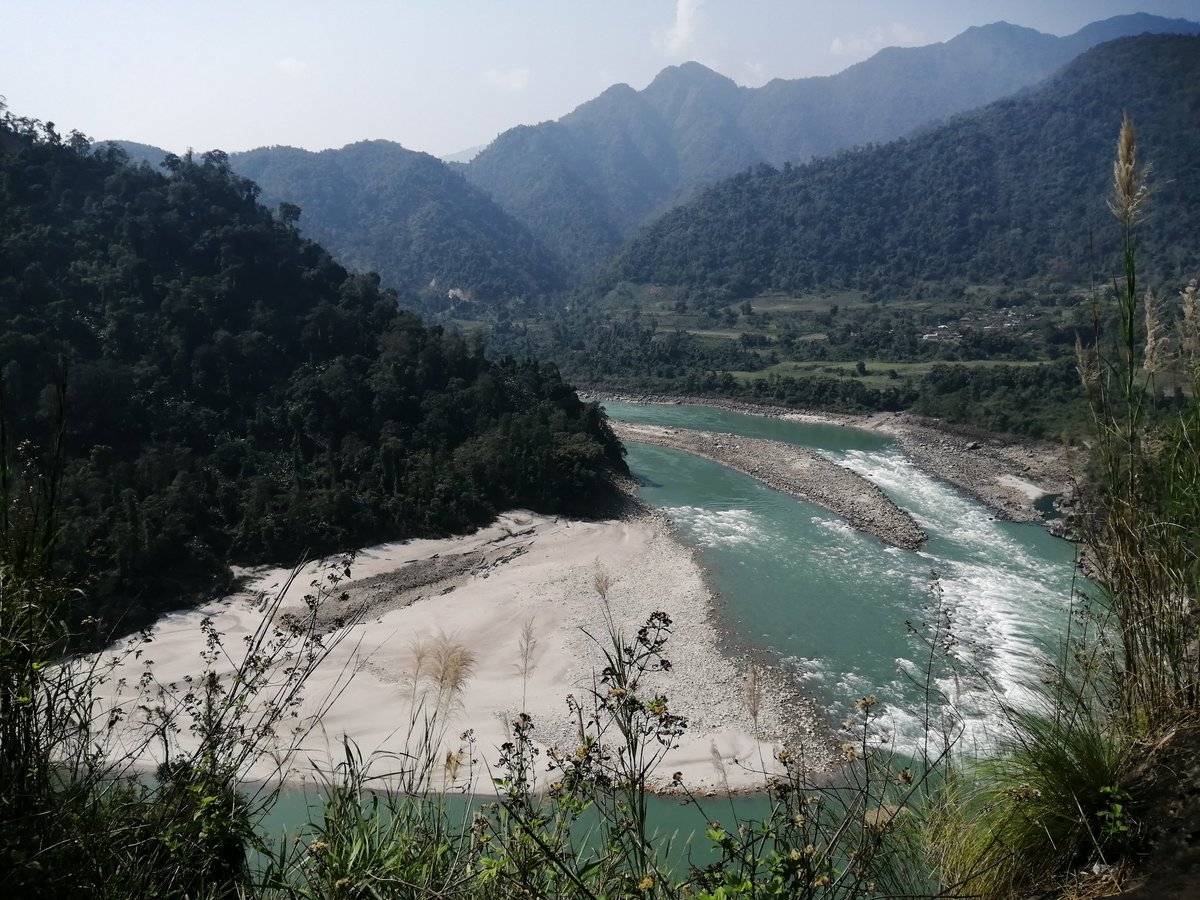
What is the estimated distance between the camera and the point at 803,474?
91.8 feet

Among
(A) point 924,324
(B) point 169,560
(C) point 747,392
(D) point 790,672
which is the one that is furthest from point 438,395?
(A) point 924,324

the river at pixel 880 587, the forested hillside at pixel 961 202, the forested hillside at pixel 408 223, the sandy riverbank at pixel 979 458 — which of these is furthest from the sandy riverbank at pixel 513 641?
the forested hillside at pixel 961 202

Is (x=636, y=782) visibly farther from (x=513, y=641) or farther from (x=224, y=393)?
(x=224, y=393)

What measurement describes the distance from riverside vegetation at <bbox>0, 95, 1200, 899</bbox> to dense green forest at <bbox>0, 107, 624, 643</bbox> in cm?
1428

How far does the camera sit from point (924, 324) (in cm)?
5881

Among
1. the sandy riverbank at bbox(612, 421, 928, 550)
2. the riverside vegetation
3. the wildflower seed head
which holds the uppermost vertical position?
the wildflower seed head

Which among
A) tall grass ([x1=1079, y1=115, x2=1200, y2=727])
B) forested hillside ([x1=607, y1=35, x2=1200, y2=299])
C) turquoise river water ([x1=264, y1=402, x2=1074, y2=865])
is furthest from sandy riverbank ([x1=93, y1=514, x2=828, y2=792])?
forested hillside ([x1=607, y1=35, x2=1200, y2=299])

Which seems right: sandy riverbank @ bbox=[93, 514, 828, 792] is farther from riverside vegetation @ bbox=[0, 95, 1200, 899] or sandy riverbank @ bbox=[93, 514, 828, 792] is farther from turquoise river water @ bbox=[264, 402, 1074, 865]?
riverside vegetation @ bbox=[0, 95, 1200, 899]

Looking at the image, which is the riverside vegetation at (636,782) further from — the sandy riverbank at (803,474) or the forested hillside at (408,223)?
the forested hillside at (408,223)

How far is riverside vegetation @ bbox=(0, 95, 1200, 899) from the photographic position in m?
2.03

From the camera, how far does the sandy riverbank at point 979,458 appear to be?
82.5 ft

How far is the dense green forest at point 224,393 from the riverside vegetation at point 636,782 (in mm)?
14281

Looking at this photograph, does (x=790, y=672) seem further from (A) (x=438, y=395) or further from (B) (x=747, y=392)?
(B) (x=747, y=392)

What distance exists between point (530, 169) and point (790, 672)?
158 metres
